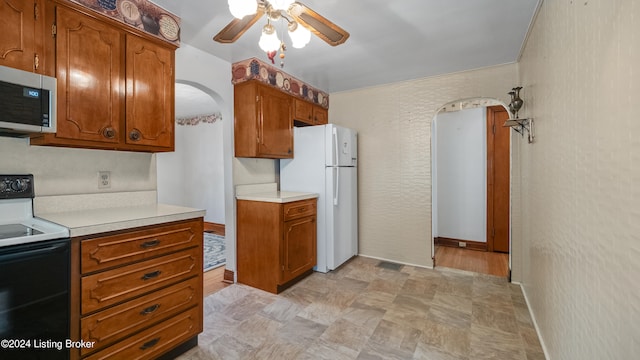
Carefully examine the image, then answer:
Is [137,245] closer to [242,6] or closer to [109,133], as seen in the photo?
[109,133]

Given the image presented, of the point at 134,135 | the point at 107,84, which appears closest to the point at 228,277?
the point at 134,135

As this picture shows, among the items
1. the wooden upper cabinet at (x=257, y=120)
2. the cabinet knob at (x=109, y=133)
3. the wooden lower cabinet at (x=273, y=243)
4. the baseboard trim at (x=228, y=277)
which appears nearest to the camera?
the cabinet knob at (x=109, y=133)

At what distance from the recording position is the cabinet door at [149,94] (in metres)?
1.73

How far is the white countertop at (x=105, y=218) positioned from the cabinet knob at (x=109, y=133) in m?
0.47

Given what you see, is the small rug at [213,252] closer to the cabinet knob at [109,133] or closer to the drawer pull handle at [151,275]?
the drawer pull handle at [151,275]

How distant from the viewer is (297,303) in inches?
96.6

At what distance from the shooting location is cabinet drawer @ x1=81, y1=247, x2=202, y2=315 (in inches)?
52.0

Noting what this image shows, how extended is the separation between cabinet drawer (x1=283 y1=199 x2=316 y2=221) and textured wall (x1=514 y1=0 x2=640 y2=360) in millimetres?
2006

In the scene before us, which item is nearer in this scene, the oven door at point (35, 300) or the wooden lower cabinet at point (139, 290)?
the oven door at point (35, 300)

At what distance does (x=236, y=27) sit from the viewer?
4.72ft

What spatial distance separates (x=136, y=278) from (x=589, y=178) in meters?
2.21

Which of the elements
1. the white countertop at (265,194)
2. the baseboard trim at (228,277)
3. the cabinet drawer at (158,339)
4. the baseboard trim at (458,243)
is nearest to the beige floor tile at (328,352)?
the cabinet drawer at (158,339)

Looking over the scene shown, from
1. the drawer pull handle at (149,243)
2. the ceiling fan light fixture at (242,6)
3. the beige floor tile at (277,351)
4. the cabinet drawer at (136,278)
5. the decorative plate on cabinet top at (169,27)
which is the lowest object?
the beige floor tile at (277,351)

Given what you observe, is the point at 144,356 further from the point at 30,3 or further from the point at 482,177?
the point at 482,177
